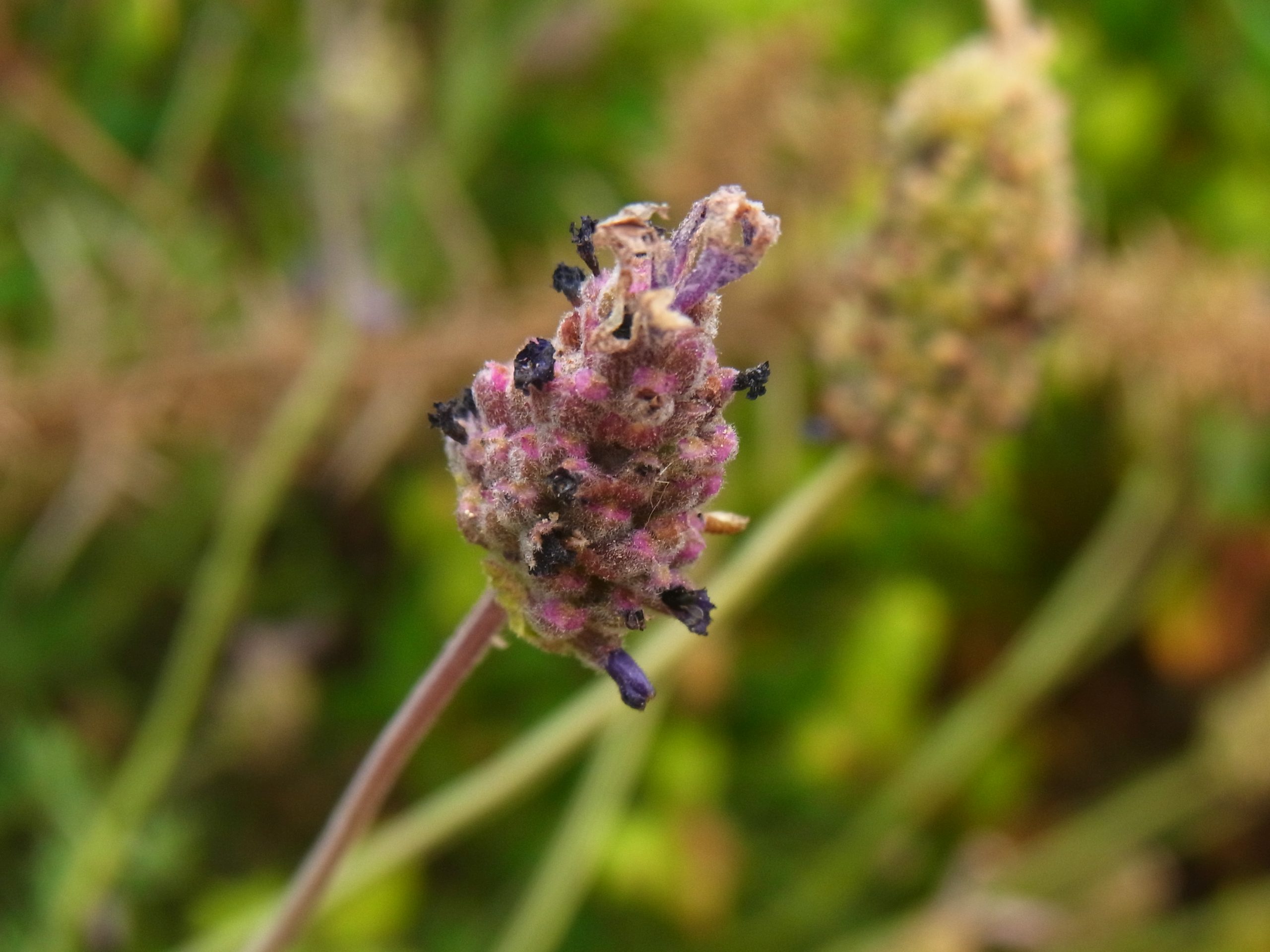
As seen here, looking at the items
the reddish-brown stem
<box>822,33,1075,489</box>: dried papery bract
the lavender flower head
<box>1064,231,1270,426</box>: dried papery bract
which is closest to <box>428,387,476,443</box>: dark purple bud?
the lavender flower head

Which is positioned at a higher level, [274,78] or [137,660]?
[274,78]

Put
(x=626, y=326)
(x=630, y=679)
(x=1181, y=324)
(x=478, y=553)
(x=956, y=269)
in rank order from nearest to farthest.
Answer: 1. (x=626, y=326)
2. (x=630, y=679)
3. (x=956, y=269)
4. (x=1181, y=324)
5. (x=478, y=553)

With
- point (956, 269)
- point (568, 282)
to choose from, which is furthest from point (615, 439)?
point (956, 269)

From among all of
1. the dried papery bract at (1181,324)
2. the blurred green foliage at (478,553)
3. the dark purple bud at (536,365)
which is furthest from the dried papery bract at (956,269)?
the dark purple bud at (536,365)

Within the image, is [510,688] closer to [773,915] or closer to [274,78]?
[773,915]

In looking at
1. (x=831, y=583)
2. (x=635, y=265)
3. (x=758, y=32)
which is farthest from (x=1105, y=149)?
(x=635, y=265)

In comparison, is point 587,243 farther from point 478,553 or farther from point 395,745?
point 478,553

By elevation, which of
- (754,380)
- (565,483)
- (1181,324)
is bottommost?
(565,483)
